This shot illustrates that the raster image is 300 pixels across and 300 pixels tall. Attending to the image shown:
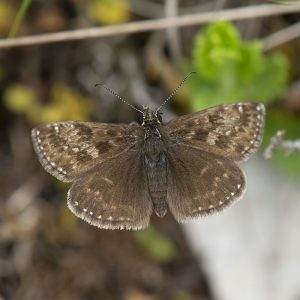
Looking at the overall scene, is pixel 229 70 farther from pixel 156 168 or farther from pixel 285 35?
pixel 156 168

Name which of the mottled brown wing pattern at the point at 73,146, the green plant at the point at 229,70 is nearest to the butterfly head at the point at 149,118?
the mottled brown wing pattern at the point at 73,146

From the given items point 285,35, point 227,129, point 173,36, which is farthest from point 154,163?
point 285,35

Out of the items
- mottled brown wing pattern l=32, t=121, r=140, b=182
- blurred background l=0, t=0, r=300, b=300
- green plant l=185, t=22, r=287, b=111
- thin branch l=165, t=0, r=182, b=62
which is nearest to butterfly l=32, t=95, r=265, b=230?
mottled brown wing pattern l=32, t=121, r=140, b=182

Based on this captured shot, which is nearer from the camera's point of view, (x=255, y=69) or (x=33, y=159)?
(x=255, y=69)

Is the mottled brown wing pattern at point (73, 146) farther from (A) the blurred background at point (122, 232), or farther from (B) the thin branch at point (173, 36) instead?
(A) the blurred background at point (122, 232)

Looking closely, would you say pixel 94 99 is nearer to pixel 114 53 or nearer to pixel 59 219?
pixel 114 53

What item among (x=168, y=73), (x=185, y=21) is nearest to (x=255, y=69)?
(x=185, y=21)
